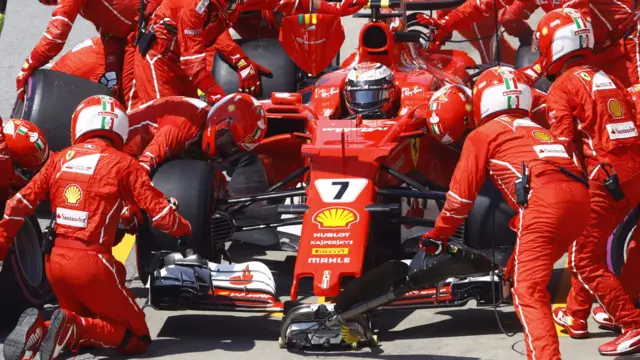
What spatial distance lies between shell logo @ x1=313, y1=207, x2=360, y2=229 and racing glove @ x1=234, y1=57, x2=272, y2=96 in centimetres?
293

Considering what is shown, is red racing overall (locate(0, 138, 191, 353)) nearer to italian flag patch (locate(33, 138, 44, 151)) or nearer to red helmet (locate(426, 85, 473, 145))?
italian flag patch (locate(33, 138, 44, 151))

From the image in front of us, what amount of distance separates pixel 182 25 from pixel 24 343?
3683 mm

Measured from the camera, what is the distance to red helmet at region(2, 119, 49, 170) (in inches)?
339

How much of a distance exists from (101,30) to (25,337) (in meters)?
4.74

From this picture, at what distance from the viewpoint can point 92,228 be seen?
7.53 meters

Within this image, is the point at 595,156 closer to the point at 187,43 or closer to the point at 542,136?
the point at 542,136

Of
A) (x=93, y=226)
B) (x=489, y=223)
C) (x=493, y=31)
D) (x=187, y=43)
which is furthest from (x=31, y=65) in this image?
(x=493, y=31)

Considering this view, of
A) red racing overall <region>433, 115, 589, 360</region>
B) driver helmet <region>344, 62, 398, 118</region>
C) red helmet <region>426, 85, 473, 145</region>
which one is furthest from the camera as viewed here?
driver helmet <region>344, 62, 398, 118</region>

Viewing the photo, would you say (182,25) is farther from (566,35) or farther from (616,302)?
(616,302)

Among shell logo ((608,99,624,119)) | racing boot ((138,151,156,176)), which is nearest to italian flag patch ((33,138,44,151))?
racing boot ((138,151,156,176))

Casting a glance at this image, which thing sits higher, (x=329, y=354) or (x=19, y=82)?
(x=19, y=82)

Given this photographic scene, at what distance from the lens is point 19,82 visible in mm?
10453

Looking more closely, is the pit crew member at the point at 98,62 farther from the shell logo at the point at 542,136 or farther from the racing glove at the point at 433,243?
the shell logo at the point at 542,136

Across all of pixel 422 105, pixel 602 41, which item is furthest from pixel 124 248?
pixel 602 41
